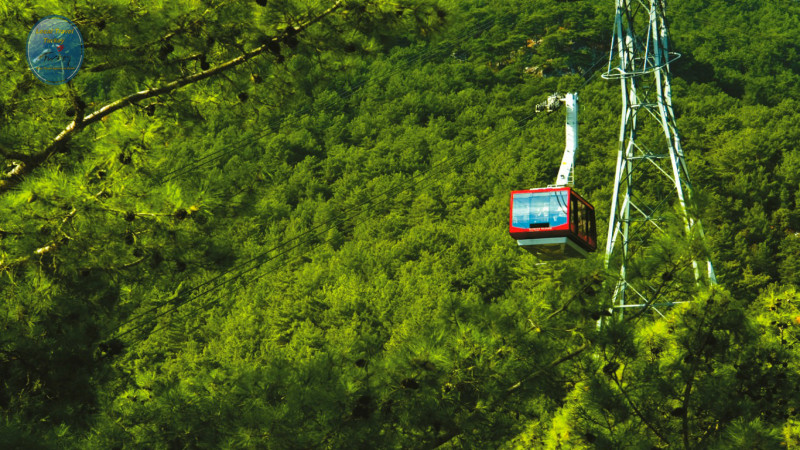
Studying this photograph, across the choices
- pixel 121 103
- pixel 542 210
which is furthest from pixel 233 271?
pixel 542 210

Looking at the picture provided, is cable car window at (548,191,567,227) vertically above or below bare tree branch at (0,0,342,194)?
below

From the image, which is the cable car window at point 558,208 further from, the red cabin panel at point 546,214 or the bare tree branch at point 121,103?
the bare tree branch at point 121,103

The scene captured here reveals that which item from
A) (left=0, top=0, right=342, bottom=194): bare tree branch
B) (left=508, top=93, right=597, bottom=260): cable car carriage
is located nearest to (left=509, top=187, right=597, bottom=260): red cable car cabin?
(left=508, top=93, right=597, bottom=260): cable car carriage

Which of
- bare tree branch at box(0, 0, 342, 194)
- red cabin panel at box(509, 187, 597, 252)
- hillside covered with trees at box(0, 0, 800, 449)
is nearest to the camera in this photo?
hillside covered with trees at box(0, 0, 800, 449)

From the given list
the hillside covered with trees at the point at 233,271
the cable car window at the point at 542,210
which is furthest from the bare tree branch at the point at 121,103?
the cable car window at the point at 542,210

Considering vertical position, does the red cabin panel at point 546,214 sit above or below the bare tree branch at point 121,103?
below

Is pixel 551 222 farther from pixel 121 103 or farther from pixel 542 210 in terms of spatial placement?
pixel 121 103

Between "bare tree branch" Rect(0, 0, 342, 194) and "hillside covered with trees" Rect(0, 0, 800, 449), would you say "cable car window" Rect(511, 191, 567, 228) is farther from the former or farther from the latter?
"bare tree branch" Rect(0, 0, 342, 194)
